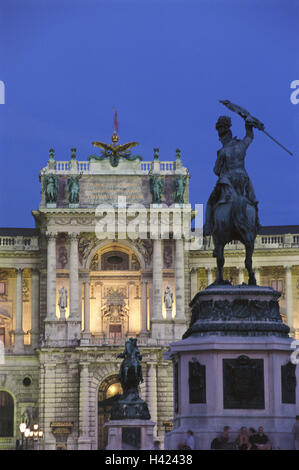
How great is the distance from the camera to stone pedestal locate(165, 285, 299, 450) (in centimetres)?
2348

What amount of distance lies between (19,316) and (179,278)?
11.3 meters

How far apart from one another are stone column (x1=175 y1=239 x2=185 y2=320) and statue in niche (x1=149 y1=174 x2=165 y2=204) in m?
3.20

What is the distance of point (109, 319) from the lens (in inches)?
2862

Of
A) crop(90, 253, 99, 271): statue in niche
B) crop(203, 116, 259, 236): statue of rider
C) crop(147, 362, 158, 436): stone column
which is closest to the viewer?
crop(203, 116, 259, 236): statue of rider

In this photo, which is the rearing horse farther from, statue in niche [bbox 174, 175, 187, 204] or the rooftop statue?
statue in niche [bbox 174, 175, 187, 204]

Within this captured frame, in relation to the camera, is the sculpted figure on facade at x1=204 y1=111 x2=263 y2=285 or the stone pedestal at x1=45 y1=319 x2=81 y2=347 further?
the stone pedestal at x1=45 y1=319 x2=81 y2=347

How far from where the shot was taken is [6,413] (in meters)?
71.6

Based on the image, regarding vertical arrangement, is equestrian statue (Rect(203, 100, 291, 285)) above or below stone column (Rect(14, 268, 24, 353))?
below

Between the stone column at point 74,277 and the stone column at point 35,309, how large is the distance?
4.43 metres

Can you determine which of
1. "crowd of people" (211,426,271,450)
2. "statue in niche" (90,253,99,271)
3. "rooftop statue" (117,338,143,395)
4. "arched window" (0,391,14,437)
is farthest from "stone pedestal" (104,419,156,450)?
"statue in niche" (90,253,99,271)

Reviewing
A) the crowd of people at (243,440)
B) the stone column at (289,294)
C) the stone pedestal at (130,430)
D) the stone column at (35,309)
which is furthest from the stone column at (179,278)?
the crowd of people at (243,440)

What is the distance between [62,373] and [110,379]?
313 cm
